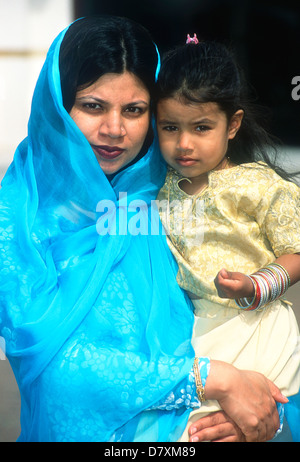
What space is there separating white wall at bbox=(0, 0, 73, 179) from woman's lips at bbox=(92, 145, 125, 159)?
1.78 feet

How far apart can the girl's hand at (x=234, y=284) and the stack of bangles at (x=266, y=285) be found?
0.02 meters

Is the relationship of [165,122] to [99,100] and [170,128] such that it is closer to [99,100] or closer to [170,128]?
[170,128]

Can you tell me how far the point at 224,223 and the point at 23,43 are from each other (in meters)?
0.97

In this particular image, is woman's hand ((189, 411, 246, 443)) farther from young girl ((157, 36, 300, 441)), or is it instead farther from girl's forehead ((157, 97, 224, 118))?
girl's forehead ((157, 97, 224, 118))

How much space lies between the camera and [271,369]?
1.13 meters

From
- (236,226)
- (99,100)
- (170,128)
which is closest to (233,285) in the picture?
(236,226)

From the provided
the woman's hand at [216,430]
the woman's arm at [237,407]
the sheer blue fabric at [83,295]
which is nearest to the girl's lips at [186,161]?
the sheer blue fabric at [83,295]

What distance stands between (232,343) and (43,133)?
0.67 meters

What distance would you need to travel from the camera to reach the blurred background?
1446 mm

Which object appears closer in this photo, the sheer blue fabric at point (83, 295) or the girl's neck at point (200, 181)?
the sheer blue fabric at point (83, 295)

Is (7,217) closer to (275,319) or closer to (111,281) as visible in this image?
(111,281)

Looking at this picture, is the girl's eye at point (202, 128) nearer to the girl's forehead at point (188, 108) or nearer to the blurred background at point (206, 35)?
the girl's forehead at point (188, 108)

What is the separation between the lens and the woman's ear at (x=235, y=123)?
4.00 feet
